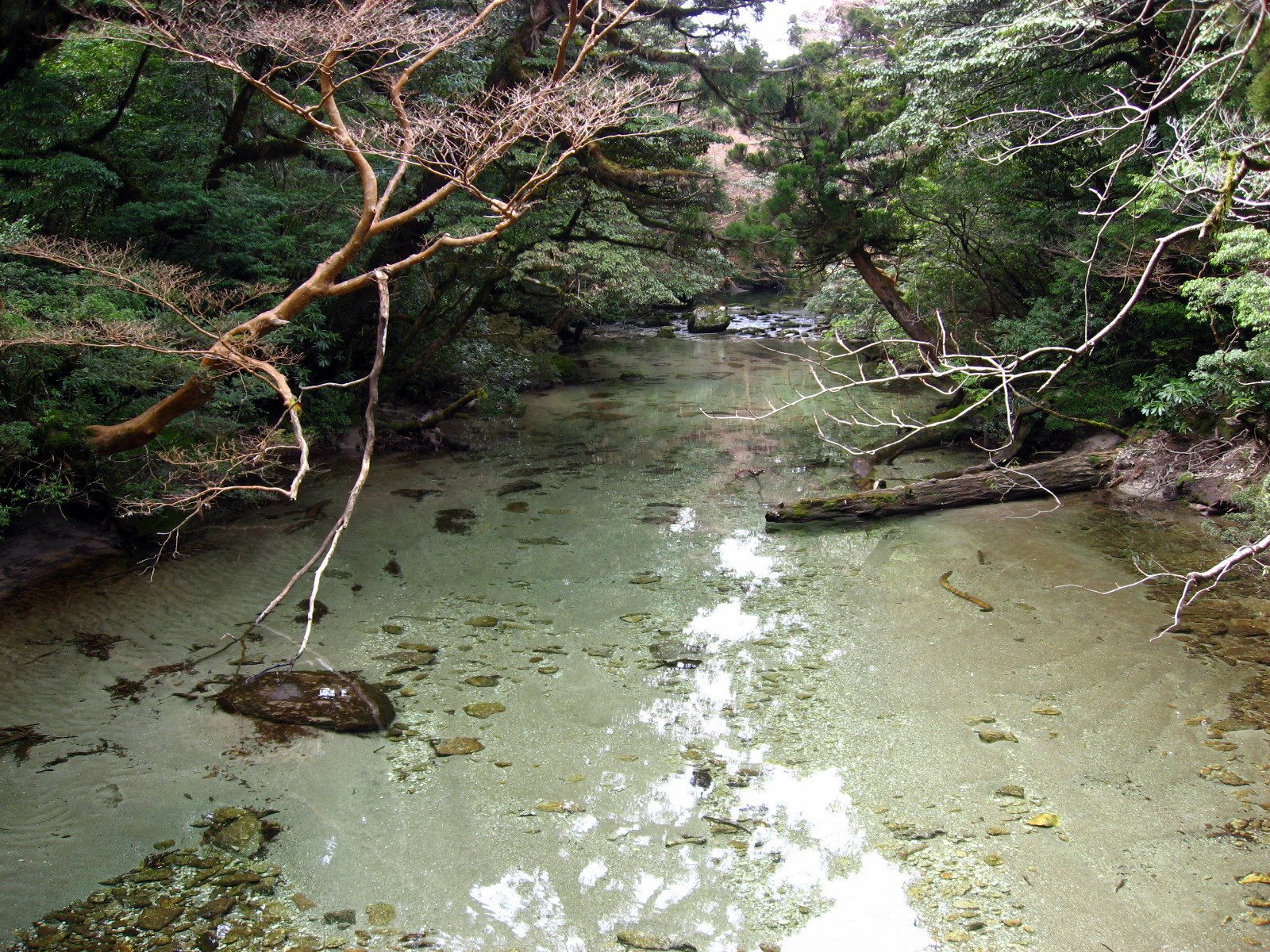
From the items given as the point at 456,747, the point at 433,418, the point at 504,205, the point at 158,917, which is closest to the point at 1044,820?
the point at 456,747

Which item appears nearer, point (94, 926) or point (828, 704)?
point (94, 926)

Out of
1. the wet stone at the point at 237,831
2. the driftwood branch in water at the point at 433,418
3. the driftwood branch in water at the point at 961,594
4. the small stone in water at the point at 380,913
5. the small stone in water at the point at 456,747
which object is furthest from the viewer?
the driftwood branch in water at the point at 433,418

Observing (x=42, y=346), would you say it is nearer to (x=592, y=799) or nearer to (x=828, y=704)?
(x=592, y=799)

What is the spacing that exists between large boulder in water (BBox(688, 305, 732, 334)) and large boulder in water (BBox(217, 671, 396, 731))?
18.6 m

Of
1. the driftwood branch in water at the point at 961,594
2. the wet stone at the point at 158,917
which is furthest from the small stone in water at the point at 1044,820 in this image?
the wet stone at the point at 158,917

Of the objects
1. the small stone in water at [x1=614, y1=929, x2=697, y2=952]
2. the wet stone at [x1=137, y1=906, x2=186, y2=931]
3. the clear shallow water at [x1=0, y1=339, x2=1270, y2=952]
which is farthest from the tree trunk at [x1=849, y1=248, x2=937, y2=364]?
the wet stone at [x1=137, y1=906, x2=186, y2=931]

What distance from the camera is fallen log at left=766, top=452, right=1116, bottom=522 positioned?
7.88 meters

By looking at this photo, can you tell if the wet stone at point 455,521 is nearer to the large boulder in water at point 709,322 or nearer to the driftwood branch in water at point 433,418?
the driftwood branch in water at point 433,418

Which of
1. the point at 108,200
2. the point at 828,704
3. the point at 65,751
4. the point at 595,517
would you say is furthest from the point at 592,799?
the point at 108,200

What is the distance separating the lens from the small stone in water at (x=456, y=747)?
4359 mm

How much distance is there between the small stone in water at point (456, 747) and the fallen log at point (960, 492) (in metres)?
4.16

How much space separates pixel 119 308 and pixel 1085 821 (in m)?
6.88

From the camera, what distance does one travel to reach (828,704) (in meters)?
4.80

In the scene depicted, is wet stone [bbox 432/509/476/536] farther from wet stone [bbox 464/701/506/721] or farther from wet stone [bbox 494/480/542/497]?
wet stone [bbox 464/701/506/721]
